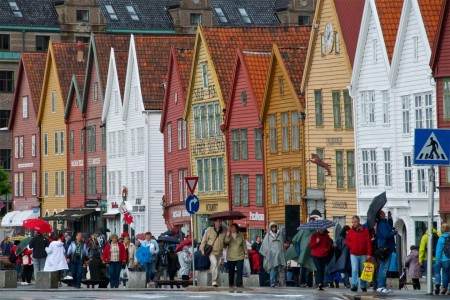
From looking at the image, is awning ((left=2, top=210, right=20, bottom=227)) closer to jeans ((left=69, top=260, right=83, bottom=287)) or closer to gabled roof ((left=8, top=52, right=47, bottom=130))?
gabled roof ((left=8, top=52, right=47, bottom=130))

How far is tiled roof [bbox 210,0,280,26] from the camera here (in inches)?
4688

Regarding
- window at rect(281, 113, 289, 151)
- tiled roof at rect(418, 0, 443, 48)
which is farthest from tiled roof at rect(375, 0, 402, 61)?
window at rect(281, 113, 289, 151)

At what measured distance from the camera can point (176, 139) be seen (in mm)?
81062

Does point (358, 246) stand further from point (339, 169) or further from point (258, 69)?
point (258, 69)

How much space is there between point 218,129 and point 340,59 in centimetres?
1317

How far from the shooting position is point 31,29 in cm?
11700

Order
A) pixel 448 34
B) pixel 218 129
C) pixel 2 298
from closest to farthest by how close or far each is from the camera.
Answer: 1. pixel 2 298
2. pixel 448 34
3. pixel 218 129

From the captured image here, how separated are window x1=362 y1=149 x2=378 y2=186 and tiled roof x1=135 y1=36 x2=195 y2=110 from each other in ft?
74.0

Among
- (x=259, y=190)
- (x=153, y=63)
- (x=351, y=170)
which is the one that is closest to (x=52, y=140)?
(x=153, y=63)

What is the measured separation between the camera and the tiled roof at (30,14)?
380ft

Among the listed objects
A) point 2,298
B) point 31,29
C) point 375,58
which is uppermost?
point 31,29

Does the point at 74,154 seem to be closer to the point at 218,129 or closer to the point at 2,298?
the point at 218,129

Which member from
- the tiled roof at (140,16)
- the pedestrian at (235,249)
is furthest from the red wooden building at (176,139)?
the pedestrian at (235,249)

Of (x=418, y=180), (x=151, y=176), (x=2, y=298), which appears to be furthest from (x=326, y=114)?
(x=2, y=298)
